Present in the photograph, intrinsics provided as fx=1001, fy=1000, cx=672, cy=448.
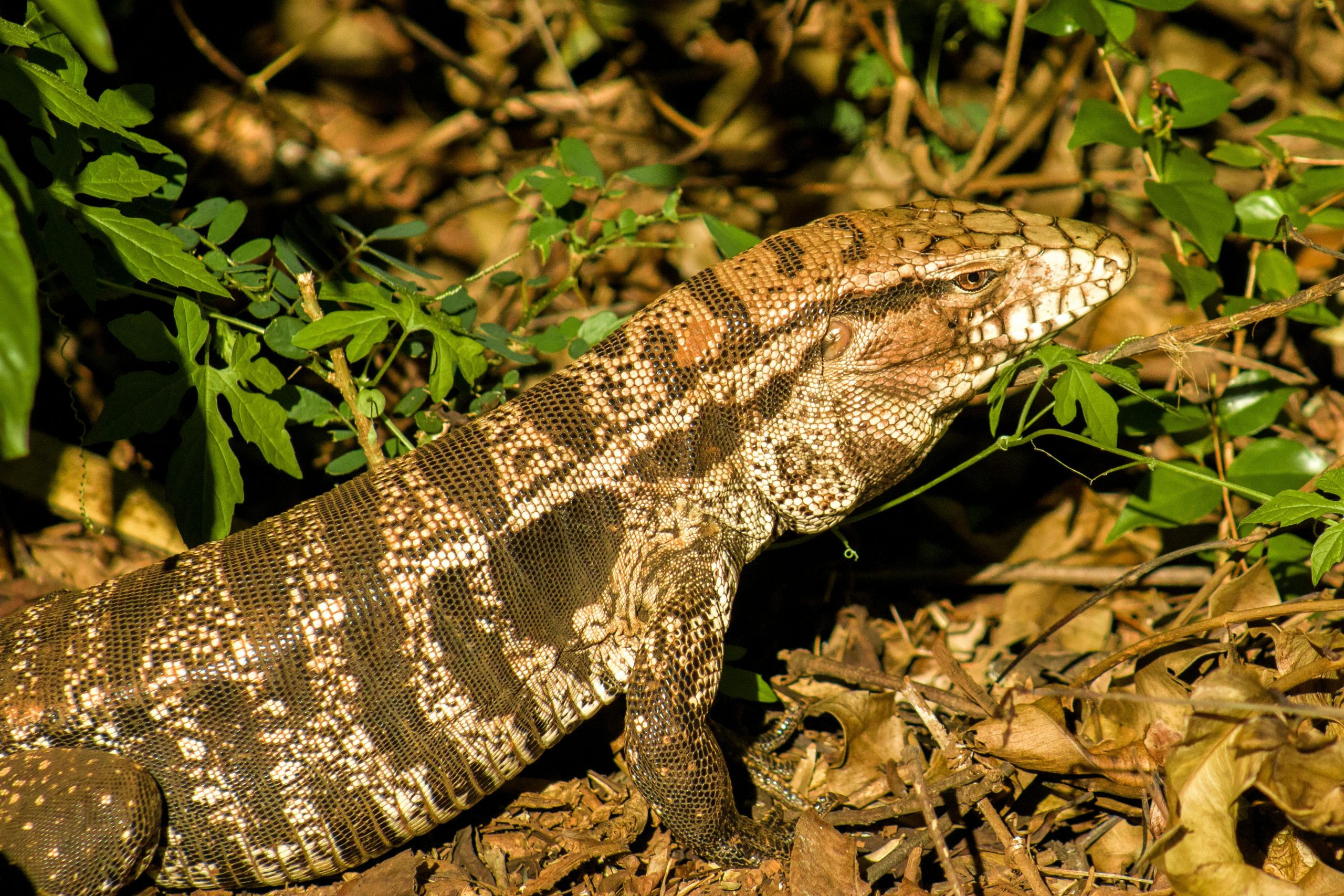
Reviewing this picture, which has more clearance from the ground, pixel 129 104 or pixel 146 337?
pixel 129 104

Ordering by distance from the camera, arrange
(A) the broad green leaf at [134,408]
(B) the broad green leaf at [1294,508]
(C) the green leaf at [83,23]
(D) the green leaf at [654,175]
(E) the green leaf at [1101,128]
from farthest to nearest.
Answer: (D) the green leaf at [654,175] → (E) the green leaf at [1101,128] → (A) the broad green leaf at [134,408] → (B) the broad green leaf at [1294,508] → (C) the green leaf at [83,23]

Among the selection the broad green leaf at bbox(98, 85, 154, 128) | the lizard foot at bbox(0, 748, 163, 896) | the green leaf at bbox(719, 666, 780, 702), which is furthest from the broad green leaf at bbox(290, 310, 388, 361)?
the green leaf at bbox(719, 666, 780, 702)

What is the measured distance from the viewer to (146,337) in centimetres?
376

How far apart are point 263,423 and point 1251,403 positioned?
4.38 meters

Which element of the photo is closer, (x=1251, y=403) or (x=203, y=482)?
(x=203, y=482)

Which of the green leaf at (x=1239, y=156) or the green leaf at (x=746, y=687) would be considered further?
the green leaf at (x=1239, y=156)

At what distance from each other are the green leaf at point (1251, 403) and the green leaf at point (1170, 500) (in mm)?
286

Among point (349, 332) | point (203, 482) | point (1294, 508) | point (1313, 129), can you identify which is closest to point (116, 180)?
point (349, 332)

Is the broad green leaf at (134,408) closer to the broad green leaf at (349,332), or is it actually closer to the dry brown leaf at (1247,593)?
the broad green leaf at (349,332)

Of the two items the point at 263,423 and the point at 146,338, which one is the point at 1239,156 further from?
the point at 146,338

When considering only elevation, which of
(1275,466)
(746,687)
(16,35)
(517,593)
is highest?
(16,35)

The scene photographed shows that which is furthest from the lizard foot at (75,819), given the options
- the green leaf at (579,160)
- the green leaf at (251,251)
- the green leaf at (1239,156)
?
the green leaf at (1239,156)

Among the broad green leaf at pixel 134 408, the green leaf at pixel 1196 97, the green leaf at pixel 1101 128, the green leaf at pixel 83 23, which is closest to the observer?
the green leaf at pixel 83 23

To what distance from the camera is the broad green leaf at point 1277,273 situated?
452 centimetres
